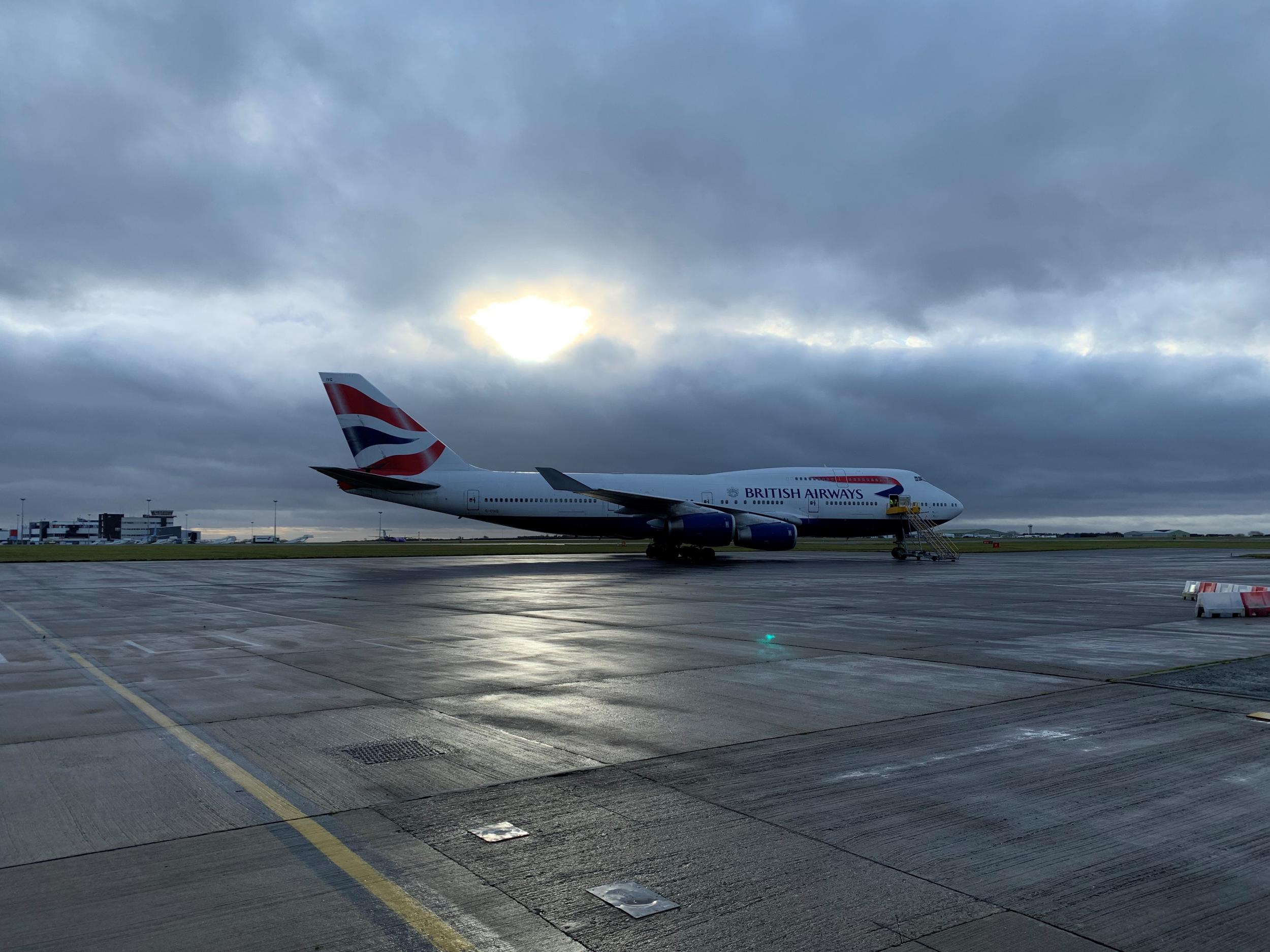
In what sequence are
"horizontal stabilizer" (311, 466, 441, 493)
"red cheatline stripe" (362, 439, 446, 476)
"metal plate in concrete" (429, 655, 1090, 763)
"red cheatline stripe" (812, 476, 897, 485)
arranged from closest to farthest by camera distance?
"metal plate in concrete" (429, 655, 1090, 763) < "horizontal stabilizer" (311, 466, 441, 493) < "red cheatline stripe" (362, 439, 446, 476) < "red cheatline stripe" (812, 476, 897, 485)

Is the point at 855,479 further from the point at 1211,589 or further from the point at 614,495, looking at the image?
the point at 1211,589

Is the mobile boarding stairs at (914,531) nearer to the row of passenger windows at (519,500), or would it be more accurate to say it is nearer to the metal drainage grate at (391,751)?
the row of passenger windows at (519,500)

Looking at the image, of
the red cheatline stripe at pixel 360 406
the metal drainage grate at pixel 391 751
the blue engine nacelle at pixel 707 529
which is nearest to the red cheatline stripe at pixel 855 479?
the blue engine nacelle at pixel 707 529

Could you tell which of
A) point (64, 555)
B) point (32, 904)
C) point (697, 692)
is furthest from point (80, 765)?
point (64, 555)

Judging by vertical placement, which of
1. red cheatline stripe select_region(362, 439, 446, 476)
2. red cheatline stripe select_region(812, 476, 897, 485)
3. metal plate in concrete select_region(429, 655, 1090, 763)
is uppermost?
red cheatline stripe select_region(362, 439, 446, 476)

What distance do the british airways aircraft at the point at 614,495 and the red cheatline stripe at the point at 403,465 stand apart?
0.03 meters

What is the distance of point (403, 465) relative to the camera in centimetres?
3838

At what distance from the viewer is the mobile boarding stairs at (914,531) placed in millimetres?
41844

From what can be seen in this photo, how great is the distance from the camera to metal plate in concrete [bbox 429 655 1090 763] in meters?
7.01

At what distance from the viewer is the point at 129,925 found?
3.65 metres

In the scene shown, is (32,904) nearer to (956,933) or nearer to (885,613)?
(956,933)

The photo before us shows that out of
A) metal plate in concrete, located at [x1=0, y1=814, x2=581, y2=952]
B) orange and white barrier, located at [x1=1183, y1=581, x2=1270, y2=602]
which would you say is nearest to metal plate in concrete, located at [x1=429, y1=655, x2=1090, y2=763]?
metal plate in concrete, located at [x1=0, y1=814, x2=581, y2=952]

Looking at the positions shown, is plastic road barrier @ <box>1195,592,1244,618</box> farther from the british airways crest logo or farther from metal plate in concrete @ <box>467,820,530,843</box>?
the british airways crest logo

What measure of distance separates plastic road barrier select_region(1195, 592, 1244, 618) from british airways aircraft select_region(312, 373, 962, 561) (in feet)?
65.1
